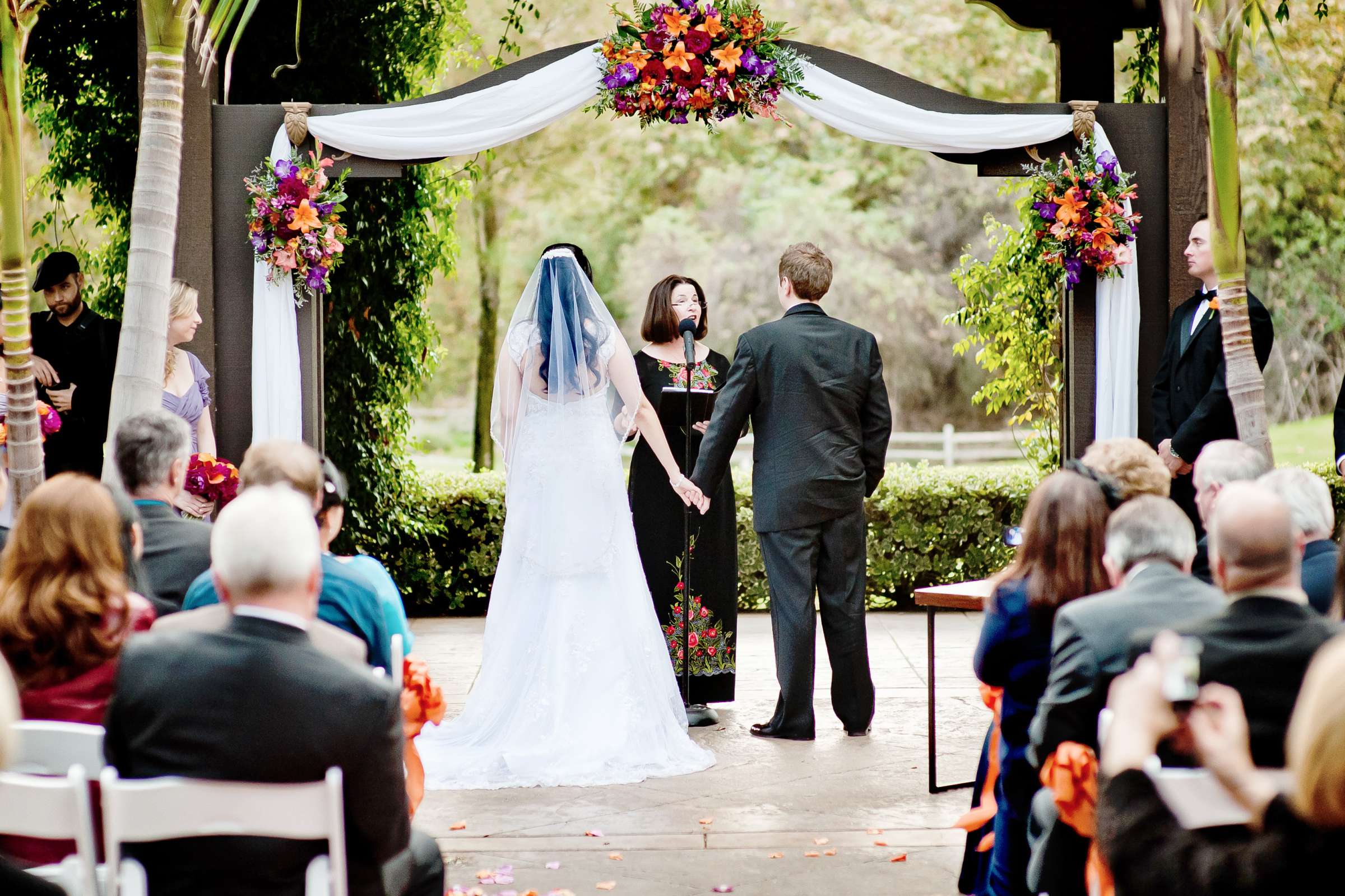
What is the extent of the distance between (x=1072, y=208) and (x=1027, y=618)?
3653 millimetres

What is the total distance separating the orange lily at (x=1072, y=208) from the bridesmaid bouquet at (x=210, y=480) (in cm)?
380

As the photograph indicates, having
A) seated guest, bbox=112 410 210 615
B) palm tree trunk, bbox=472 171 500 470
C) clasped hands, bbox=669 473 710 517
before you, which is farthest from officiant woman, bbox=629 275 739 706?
palm tree trunk, bbox=472 171 500 470

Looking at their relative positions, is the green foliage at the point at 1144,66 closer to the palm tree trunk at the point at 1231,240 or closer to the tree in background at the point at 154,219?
the palm tree trunk at the point at 1231,240

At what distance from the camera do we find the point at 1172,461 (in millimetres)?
6055

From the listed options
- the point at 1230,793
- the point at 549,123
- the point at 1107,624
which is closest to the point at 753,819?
the point at 1107,624

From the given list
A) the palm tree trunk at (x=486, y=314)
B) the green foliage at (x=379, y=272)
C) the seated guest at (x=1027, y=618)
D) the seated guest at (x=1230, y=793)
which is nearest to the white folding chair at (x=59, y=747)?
the seated guest at (x=1230, y=793)

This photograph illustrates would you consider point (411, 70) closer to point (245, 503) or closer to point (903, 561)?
point (903, 561)

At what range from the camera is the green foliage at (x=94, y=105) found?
27.5 ft

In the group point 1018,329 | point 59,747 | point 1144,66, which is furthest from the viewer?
point 1018,329

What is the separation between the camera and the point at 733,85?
641cm

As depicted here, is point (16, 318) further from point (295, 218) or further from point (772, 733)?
point (772, 733)

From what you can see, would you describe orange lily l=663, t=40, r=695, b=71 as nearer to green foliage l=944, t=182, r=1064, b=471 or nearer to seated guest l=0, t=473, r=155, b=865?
green foliage l=944, t=182, r=1064, b=471

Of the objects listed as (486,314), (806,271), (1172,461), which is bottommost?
(1172,461)

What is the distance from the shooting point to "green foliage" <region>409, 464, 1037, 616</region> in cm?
945
